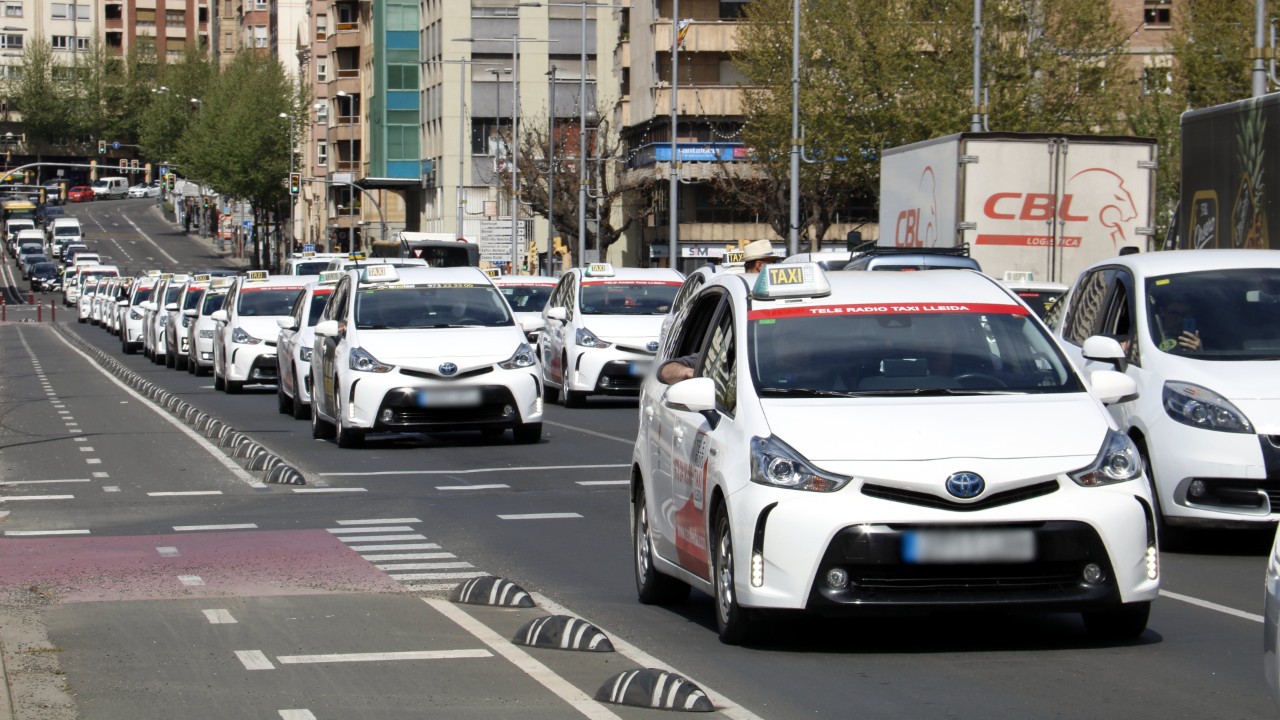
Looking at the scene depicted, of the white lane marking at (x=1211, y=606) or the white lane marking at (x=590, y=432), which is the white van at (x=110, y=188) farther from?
the white lane marking at (x=1211, y=606)

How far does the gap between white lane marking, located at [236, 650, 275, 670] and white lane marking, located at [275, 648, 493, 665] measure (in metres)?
0.06

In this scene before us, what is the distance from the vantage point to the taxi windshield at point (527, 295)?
110 feet

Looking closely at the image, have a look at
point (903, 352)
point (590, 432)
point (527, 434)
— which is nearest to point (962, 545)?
point (903, 352)

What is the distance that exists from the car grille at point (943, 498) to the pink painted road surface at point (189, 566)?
3491 millimetres

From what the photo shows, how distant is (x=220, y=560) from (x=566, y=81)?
88.1 metres

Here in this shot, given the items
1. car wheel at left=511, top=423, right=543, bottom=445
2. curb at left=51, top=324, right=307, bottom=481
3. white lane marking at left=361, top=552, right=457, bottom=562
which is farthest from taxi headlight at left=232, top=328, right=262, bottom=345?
white lane marking at left=361, top=552, right=457, bottom=562

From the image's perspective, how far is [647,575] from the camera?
30.9 ft

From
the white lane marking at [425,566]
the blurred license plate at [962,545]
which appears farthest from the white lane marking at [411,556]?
the blurred license plate at [962,545]

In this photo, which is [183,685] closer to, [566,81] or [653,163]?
[653,163]

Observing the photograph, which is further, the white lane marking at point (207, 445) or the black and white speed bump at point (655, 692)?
the white lane marking at point (207, 445)

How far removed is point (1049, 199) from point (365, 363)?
9.70 meters

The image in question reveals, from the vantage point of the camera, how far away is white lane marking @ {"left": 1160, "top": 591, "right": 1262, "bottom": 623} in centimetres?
888

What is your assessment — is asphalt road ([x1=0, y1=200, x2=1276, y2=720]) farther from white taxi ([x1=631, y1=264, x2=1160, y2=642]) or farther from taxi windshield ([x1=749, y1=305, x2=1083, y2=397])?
taxi windshield ([x1=749, y1=305, x2=1083, y2=397])

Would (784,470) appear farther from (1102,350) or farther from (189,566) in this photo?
(189,566)
